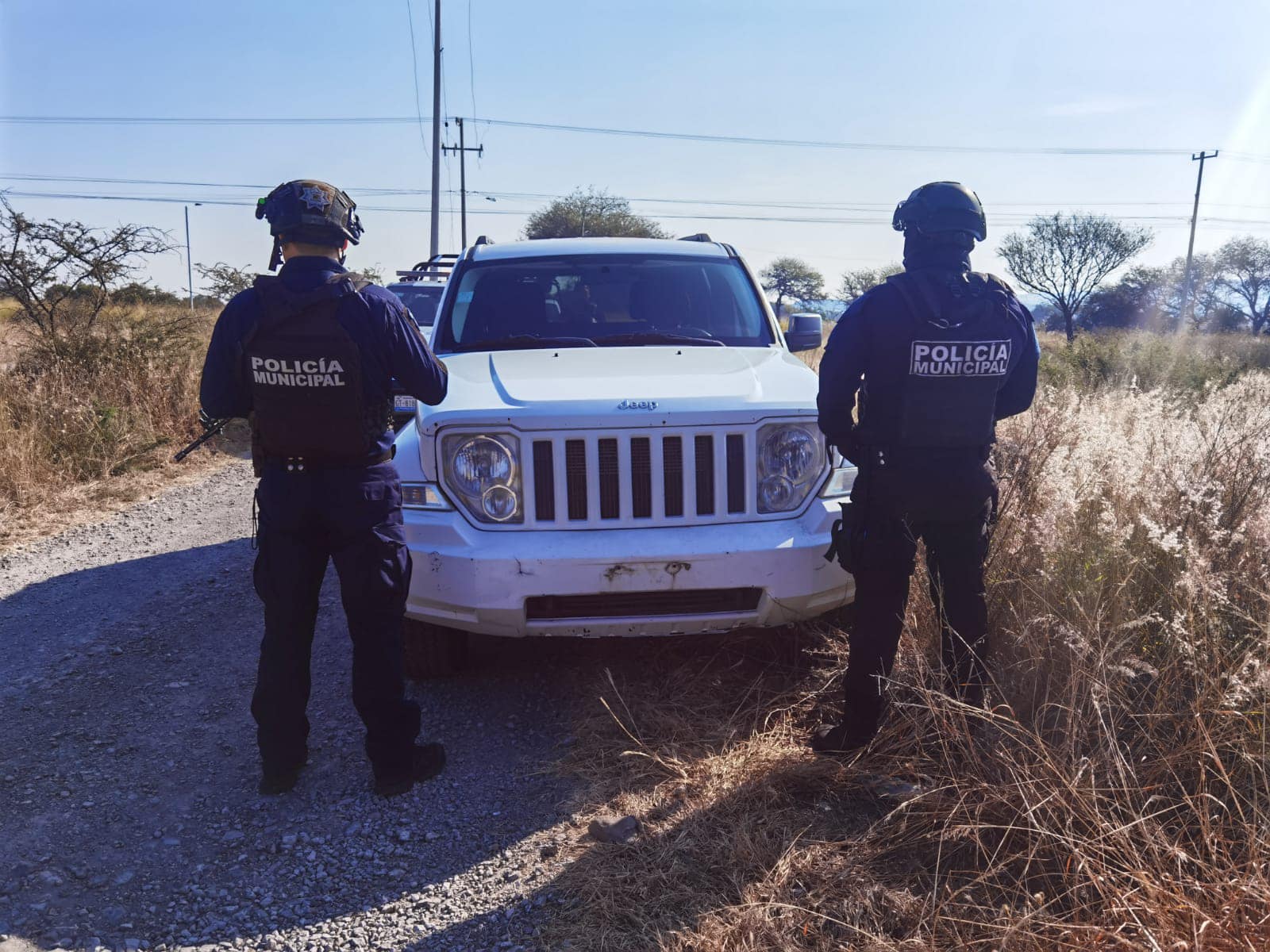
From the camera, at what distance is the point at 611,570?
3.33 m

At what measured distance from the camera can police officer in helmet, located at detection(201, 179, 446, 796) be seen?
3.02 metres

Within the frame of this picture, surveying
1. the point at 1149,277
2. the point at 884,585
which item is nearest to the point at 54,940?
the point at 884,585

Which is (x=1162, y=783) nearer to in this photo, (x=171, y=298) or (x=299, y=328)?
(x=299, y=328)

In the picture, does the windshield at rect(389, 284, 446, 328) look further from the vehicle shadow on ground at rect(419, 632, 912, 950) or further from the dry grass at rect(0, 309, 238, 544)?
the vehicle shadow on ground at rect(419, 632, 912, 950)

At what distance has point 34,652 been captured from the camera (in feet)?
14.9

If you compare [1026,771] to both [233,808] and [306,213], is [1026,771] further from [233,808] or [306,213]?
[306,213]

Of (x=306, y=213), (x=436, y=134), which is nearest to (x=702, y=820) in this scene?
(x=306, y=213)

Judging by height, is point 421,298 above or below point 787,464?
above

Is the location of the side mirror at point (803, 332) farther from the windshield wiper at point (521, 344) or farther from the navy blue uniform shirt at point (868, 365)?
the navy blue uniform shirt at point (868, 365)

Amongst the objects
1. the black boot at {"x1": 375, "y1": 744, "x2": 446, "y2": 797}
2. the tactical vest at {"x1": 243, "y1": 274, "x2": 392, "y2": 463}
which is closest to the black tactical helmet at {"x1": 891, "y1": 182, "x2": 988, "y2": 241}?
the tactical vest at {"x1": 243, "y1": 274, "x2": 392, "y2": 463}

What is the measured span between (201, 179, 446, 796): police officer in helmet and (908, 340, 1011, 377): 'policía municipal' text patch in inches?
63.1

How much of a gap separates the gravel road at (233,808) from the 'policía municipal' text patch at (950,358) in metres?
1.86

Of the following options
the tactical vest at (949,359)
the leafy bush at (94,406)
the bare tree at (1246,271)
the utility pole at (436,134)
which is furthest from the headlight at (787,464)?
the bare tree at (1246,271)

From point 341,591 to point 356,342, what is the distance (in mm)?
867
